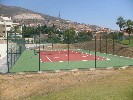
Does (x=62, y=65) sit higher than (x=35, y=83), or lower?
higher

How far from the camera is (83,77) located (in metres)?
Answer: 12.8

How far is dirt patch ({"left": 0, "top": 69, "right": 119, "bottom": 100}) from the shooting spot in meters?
10.2

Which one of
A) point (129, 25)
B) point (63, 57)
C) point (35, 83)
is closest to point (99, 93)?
point (35, 83)

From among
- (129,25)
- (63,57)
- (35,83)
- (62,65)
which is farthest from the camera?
(129,25)

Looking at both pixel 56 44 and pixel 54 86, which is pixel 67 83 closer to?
pixel 54 86

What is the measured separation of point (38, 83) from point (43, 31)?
85.6 meters

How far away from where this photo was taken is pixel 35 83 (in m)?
11.8

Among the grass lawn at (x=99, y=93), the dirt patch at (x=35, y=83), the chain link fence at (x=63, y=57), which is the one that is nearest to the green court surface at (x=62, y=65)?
the chain link fence at (x=63, y=57)

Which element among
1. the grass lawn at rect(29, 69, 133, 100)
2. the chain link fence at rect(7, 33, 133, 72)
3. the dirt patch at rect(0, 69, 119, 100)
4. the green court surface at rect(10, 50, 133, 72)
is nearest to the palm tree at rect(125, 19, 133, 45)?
the chain link fence at rect(7, 33, 133, 72)

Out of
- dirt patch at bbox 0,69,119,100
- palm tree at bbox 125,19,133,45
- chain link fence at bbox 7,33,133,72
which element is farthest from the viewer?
palm tree at bbox 125,19,133,45

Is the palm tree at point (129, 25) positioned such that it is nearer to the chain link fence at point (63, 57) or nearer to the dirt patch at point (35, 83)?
the chain link fence at point (63, 57)

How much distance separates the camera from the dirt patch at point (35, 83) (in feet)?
33.5

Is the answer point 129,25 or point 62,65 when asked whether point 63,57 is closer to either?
point 62,65

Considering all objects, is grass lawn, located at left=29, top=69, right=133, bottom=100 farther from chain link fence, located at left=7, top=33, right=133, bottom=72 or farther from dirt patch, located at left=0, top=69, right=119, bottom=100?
chain link fence, located at left=7, top=33, right=133, bottom=72
